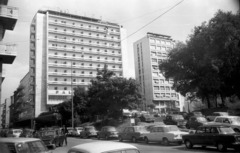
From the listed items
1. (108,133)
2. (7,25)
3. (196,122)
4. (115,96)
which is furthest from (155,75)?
(7,25)

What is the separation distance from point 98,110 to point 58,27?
148ft

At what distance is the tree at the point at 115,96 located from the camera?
3975cm

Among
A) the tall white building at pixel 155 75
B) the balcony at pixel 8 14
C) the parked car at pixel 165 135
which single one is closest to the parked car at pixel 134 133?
the parked car at pixel 165 135

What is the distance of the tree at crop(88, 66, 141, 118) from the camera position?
1565 inches

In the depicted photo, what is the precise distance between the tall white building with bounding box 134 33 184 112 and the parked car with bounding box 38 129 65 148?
77939 mm

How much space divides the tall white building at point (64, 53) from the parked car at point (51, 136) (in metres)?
48.3

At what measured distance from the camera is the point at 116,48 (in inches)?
3494

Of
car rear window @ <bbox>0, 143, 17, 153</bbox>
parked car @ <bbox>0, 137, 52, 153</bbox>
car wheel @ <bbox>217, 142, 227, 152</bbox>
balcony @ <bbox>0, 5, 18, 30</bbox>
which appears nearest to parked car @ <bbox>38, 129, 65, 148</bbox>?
parked car @ <bbox>0, 137, 52, 153</bbox>

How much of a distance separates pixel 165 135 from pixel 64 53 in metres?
63.6

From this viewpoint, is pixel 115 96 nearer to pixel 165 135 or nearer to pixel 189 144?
pixel 165 135

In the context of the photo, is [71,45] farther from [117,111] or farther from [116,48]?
[117,111]

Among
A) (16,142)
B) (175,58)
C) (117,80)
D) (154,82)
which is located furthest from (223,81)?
(154,82)

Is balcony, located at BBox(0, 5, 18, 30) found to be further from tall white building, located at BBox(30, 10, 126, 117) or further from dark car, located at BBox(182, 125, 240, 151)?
tall white building, located at BBox(30, 10, 126, 117)

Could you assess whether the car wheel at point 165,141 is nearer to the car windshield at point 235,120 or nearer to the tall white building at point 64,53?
the car windshield at point 235,120
